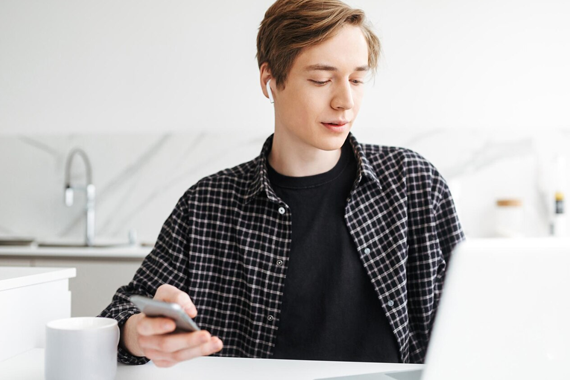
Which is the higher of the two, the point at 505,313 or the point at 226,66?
the point at 226,66

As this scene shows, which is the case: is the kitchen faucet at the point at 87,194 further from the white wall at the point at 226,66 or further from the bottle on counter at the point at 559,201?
the bottle on counter at the point at 559,201

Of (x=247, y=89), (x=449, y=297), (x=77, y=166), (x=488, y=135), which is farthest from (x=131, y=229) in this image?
(x=449, y=297)

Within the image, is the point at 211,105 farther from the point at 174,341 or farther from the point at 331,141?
the point at 174,341

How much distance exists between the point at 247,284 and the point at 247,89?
6.85 ft

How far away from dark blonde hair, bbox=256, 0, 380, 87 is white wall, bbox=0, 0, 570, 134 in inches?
71.4

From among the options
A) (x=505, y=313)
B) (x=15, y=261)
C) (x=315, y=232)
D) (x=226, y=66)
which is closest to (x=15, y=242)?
(x=15, y=261)

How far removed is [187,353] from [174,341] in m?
0.02

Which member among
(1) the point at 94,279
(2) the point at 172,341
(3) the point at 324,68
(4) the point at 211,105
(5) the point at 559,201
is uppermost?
(4) the point at 211,105

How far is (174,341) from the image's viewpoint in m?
0.76

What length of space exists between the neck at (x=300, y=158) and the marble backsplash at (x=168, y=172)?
5.63ft

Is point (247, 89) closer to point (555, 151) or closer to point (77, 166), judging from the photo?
point (77, 166)

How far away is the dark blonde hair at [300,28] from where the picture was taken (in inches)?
48.0

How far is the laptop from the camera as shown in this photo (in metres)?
0.54

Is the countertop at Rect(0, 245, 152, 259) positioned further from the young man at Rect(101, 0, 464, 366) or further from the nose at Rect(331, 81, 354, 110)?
the nose at Rect(331, 81, 354, 110)
